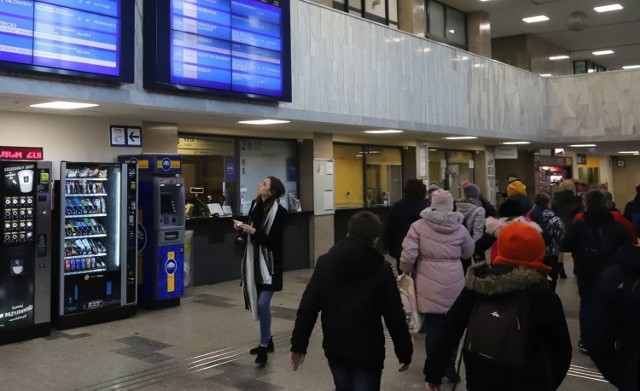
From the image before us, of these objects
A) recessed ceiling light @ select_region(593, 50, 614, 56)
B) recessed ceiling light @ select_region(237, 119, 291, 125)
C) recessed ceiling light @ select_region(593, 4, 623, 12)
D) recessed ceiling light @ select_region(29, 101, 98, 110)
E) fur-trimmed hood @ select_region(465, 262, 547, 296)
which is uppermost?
recessed ceiling light @ select_region(593, 50, 614, 56)

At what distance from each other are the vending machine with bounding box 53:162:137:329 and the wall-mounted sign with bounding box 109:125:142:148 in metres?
1.10

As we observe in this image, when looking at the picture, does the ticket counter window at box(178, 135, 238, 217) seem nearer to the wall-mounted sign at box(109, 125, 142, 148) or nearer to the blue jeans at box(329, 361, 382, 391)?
the wall-mounted sign at box(109, 125, 142, 148)

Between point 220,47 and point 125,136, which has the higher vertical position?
point 220,47

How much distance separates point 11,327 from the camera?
670 cm

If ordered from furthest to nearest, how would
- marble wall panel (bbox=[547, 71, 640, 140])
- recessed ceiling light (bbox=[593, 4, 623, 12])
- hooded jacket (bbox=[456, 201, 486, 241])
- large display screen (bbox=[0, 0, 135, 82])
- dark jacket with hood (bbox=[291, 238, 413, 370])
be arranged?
1. recessed ceiling light (bbox=[593, 4, 623, 12])
2. marble wall panel (bbox=[547, 71, 640, 140])
3. hooded jacket (bbox=[456, 201, 486, 241])
4. large display screen (bbox=[0, 0, 135, 82])
5. dark jacket with hood (bbox=[291, 238, 413, 370])

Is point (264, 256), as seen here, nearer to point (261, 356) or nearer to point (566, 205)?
point (261, 356)

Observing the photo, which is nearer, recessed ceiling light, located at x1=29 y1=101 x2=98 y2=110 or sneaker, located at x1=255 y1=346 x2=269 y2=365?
sneaker, located at x1=255 y1=346 x2=269 y2=365

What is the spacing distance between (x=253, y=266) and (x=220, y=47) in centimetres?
405

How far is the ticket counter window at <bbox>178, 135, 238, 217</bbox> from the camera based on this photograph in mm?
10359

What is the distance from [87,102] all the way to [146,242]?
2196 millimetres

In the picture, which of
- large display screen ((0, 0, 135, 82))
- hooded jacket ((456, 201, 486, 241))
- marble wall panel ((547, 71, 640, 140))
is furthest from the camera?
marble wall panel ((547, 71, 640, 140))

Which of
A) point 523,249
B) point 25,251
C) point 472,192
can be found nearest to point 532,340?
point 523,249

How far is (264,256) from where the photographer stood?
231 inches

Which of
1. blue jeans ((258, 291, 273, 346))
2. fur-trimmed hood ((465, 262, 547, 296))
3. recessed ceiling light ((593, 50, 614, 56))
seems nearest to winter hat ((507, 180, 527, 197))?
blue jeans ((258, 291, 273, 346))
